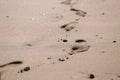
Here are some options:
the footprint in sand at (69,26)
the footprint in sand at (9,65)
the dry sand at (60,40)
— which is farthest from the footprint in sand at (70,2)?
the footprint in sand at (9,65)

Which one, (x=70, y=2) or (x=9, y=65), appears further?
(x=70, y=2)

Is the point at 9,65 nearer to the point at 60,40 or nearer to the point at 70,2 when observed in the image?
the point at 60,40

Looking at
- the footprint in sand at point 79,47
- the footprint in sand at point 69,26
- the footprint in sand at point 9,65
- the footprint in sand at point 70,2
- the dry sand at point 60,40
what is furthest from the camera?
the footprint in sand at point 70,2

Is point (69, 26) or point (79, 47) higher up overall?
point (69, 26)

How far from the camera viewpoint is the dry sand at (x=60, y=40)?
6.54 ft

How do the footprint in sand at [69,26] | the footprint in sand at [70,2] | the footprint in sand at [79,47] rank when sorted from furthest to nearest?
the footprint in sand at [70,2] → the footprint in sand at [69,26] → the footprint in sand at [79,47]

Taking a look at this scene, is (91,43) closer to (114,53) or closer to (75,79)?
(114,53)

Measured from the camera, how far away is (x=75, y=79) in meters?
1.85

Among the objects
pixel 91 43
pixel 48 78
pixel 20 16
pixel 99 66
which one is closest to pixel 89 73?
pixel 99 66

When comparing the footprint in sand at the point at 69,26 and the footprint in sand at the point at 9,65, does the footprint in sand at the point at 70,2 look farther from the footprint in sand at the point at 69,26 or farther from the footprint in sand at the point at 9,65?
the footprint in sand at the point at 9,65

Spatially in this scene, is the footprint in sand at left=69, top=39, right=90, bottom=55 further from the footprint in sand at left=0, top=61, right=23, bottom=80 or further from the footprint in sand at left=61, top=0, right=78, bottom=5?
the footprint in sand at left=61, top=0, right=78, bottom=5

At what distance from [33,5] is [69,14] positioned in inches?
30.3

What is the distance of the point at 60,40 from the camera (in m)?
2.51

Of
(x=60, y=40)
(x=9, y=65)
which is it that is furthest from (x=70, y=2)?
(x=9, y=65)
